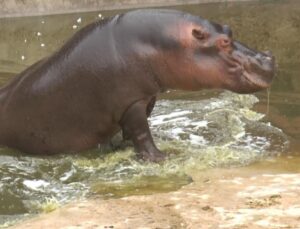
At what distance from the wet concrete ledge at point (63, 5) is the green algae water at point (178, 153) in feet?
17.7

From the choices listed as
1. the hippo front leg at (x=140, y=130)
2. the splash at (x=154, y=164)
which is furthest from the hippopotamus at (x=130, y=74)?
the splash at (x=154, y=164)

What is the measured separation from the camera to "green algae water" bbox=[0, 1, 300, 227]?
14.0 ft

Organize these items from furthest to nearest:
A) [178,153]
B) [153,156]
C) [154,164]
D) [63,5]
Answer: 1. [63,5]
2. [178,153]
3. [153,156]
4. [154,164]

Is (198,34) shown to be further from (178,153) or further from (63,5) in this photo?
(63,5)

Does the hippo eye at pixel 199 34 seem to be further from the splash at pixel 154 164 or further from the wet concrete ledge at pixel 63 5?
the wet concrete ledge at pixel 63 5

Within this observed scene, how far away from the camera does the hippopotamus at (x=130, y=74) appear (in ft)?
16.1

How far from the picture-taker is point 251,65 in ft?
16.2

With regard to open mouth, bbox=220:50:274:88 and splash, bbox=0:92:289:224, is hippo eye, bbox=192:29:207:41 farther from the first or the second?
splash, bbox=0:92:289:224

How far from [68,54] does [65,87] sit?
0.26m

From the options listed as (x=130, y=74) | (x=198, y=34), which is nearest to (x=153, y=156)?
(x=130, y=74)

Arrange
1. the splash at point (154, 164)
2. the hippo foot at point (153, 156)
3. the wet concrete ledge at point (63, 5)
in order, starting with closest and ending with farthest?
the splash at point (154, 164) → the hippo foot at point (153, 156) → the wet concrete ledge at point (63, 5)

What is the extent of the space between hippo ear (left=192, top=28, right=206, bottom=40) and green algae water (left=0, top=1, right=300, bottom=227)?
0.83 metres

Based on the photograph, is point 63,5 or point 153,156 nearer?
point 153,156

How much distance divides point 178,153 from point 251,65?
84 cm
